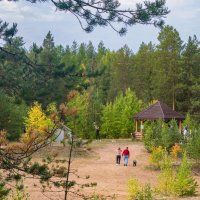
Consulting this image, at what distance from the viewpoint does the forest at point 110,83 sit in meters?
7.49

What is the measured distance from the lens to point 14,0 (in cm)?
716

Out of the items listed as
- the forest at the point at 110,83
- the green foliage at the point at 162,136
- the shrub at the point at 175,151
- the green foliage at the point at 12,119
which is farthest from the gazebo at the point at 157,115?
the green foliage at the point at 12,119

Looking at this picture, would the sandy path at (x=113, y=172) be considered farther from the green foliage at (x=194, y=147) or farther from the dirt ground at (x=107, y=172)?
the green foliage at (x=194, y=147)

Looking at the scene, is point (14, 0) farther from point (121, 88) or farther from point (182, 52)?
point (121, 88)

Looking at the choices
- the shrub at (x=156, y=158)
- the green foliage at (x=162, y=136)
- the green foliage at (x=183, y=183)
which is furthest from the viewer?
the green foliage at (x=162, y=136)

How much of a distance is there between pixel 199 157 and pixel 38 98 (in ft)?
50.9

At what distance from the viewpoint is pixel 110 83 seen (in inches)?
1988

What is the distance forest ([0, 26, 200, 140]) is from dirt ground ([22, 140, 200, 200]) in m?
2.66

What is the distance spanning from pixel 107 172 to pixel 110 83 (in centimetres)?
3064

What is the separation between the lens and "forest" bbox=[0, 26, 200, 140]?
24.6ft

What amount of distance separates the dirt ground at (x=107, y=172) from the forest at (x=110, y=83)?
105 inches

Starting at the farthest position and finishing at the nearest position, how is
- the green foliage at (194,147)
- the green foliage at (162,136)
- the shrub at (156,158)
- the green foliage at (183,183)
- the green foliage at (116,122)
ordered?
the green foliage at (116,122)
the green foliage at (162,136)
the green foliage at (194,147)
the shrub at (156,158)
the green foliage at (183,183)

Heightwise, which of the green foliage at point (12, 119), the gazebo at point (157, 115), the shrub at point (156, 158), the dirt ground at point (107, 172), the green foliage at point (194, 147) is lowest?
the dirt ground at point (107, 172)

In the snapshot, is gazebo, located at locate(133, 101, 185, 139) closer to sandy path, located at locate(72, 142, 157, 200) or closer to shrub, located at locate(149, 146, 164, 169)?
sandy path, located at locate(72, 142, 157, 200)
